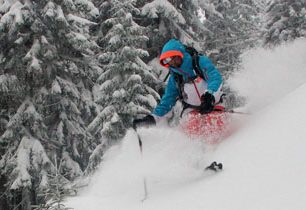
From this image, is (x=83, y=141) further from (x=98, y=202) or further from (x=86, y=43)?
(x=98, y=202)

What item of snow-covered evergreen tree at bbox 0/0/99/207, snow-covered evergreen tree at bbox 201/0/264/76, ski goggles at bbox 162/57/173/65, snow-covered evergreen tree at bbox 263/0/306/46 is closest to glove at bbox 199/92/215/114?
ski goggles at bbox 162/57/173/65

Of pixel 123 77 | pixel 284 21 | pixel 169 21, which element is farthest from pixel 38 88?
pixel 284 21

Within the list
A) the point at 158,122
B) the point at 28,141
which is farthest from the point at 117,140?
the point at 158,122

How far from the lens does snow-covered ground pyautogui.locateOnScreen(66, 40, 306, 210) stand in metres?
3.54

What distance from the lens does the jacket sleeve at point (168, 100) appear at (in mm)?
6780

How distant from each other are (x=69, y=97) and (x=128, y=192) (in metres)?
11.4

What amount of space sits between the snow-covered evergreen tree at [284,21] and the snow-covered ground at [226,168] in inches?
547

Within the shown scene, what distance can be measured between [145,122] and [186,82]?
940mm

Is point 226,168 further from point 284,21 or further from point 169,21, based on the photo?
point 284,21

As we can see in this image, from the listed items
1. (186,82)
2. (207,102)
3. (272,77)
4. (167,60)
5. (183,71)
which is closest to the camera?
(207,102)

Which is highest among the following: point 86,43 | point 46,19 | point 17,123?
point 46,19

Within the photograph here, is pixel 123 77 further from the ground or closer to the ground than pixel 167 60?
further from the ground

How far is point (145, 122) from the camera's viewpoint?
630cm

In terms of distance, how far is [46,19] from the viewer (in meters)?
14.9
